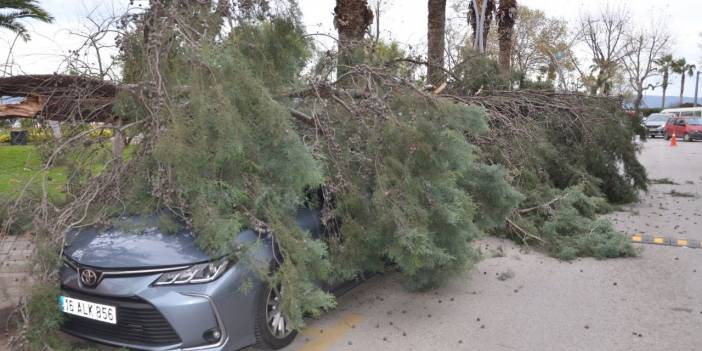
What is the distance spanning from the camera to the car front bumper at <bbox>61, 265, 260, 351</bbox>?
3.69 metres

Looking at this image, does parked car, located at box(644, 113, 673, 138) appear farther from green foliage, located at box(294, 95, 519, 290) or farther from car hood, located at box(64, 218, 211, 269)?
car hood, located at box(64, 218, 211, 269)

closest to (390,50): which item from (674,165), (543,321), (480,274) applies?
(480,274)

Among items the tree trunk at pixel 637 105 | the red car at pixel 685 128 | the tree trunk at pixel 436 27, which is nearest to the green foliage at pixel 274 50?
the tree trunk at pixel 436 27

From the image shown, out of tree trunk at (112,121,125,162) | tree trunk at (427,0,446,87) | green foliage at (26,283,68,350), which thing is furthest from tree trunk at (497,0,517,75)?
green foliage at (26,283,68,350)

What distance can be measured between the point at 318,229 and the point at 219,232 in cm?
120

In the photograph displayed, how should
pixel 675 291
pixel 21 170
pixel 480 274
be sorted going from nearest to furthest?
pixel 21 170
pixel 675 291
pixel 480 274

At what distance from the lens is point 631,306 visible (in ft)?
17.3

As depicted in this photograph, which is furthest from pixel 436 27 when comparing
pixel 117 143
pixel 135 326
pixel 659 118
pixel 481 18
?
pixel 659 118

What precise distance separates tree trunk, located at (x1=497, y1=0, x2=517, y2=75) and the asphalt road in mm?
11120

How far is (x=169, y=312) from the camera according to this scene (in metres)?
3.67

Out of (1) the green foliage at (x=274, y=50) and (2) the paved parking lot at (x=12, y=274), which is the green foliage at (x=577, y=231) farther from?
(2) the paved parking lot at (x=12, y=274)

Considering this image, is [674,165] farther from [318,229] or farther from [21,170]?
[21,170]

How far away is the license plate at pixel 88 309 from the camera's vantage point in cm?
379

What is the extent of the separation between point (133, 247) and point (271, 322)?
3.54 feet
